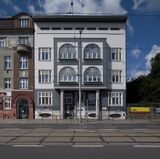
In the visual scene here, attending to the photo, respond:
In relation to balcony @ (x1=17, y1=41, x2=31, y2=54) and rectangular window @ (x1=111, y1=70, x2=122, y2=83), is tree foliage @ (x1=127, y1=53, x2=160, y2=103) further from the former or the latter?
balcony @ (x1=17, y1=41, x2=31, y2=54)

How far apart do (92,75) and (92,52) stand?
11.7 ft

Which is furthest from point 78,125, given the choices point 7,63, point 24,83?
point 7,63

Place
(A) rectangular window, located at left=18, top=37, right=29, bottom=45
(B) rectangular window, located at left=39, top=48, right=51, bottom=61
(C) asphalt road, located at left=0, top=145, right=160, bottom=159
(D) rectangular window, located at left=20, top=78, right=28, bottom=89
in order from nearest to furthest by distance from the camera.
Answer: (C) asphalt road, located at left=0, top=145, right=160, bottom=159
(B) rectangular window, located at left=39, top=48, right=51, bottom=61
(D) rectangular window, located at left=20, top=78, right=28, bottom=89
(A) rectangular window, located at left=18, top=37, right=29, bottom=45

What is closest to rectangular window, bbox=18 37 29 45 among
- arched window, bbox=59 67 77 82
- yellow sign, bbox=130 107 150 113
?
arched window, bbox=59 67 77 82

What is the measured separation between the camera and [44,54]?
231 ft

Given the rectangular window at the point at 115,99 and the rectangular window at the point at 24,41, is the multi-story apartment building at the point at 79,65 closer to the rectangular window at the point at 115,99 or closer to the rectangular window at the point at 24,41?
the rectangular window at the point at 115,99

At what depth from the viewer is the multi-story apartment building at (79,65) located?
69062 mm

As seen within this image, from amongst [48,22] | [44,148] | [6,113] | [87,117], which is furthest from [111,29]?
[44,148]

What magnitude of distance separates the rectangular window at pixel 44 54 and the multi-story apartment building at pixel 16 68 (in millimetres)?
1528

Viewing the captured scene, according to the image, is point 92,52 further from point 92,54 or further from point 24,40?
point 24,40

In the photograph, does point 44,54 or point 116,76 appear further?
point 44,54

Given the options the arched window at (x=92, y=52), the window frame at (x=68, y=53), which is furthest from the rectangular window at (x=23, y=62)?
the arched window at (x=92, y=52)

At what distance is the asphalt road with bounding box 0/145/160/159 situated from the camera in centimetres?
1389

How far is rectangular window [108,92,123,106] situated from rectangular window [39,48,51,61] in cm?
1096
